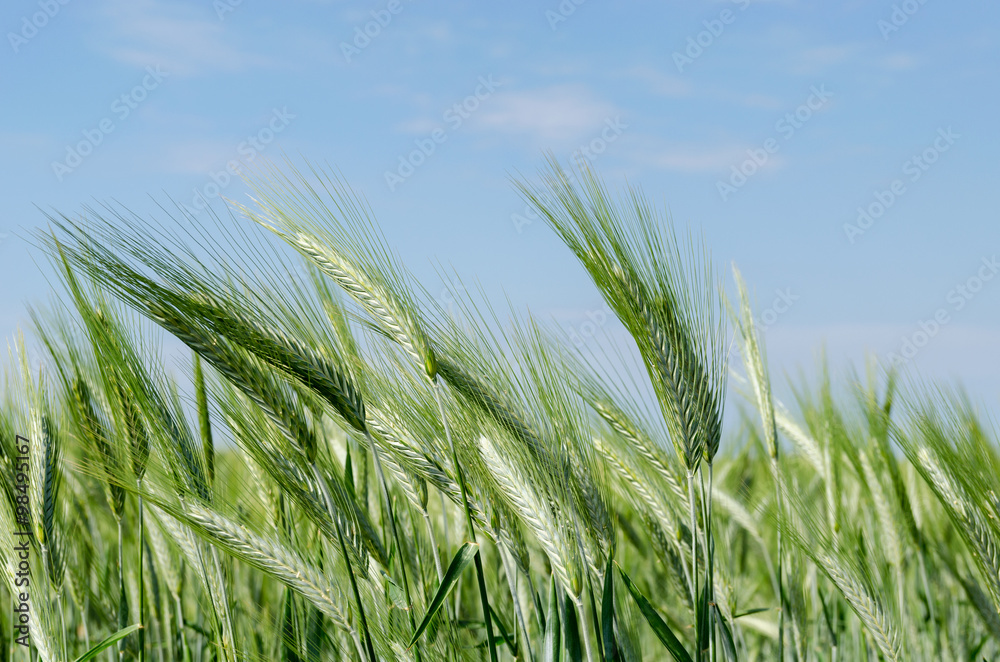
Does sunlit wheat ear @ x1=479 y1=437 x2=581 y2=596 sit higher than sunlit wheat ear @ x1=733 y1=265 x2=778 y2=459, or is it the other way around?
sunlit wheat ear @ x1=733 y1=265 x2=778 y2=459

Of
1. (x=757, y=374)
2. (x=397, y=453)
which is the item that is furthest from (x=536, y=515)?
(x=757, y=374)

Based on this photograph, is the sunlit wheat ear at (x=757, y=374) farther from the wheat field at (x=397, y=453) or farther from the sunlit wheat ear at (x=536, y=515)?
the sunlit wheat ear at (x=536, y=515)

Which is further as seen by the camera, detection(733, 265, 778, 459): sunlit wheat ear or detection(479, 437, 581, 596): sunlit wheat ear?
detection(733, 265, 778, 459): sunlit wheat ear

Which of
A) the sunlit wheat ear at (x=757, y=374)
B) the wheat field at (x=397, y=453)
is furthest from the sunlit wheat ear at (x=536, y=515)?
the sunlit wheat ear at (x=757, y=374)

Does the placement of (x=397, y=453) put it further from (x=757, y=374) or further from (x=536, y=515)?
(x=757, y=374)

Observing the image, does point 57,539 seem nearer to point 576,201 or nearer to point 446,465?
point 446,465

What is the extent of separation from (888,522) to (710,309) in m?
1.79

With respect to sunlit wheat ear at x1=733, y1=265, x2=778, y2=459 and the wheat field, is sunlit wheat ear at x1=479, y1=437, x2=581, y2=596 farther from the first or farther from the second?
sunlit wheat ear at x1=733, y1=265, x2=778, y2=459

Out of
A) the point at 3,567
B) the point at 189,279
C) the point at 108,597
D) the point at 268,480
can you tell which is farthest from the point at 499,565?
the point at 189,279

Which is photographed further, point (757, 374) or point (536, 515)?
point (757, 374)

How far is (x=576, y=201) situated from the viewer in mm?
1771

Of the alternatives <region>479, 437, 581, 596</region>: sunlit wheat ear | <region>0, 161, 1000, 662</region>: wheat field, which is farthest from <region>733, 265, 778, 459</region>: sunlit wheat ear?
<region>479, 437, 581, 596</region>: sunlit wheat ear

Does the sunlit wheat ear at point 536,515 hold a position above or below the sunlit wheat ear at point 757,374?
below

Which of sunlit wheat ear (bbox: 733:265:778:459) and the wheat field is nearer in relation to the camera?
the wheat field
